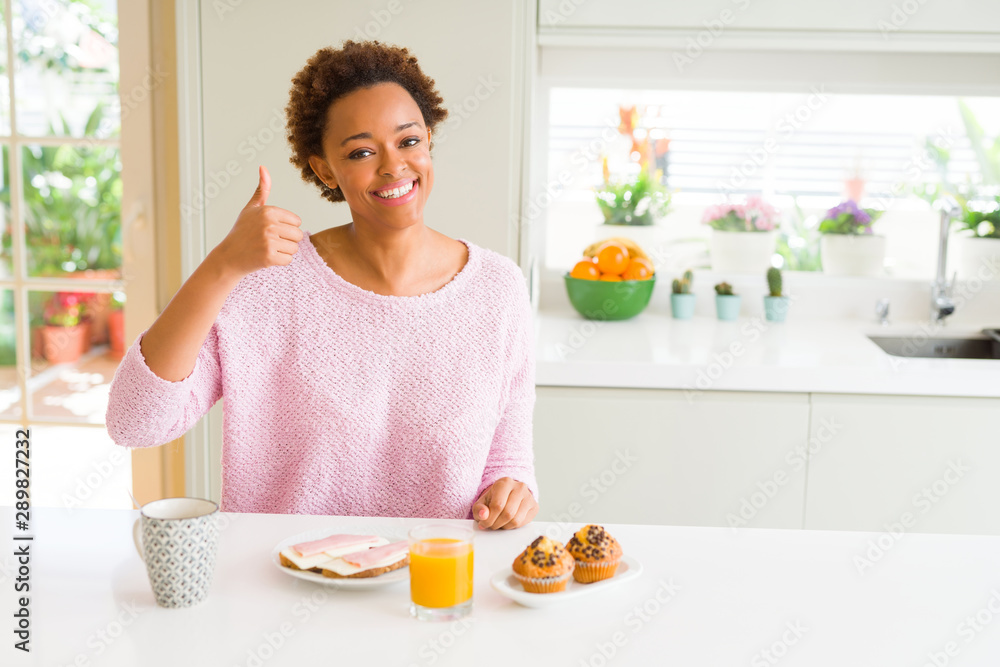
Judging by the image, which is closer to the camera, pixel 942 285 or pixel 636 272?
pixel 636 272

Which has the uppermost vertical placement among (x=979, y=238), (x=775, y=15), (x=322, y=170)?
(x=775, y=15)

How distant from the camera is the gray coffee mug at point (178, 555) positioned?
0.96 m

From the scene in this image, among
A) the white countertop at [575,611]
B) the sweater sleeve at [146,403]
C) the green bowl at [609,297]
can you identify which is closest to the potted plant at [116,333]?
the green bowl at [609,297]

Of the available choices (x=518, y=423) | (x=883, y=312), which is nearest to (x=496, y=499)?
(x=518, y=423)

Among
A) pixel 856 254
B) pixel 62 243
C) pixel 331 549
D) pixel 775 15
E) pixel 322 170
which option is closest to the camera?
pixel 331 549

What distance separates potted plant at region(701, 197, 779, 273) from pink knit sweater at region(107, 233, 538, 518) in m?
1.50

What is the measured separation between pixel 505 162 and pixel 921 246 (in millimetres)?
1425

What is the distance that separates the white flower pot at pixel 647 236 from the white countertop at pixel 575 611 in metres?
1.71

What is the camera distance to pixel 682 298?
2.64m

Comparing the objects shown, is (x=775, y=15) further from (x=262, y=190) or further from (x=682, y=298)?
(x=262, y=190)

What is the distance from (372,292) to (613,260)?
118cm

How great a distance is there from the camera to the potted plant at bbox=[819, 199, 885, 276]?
2.78 metres

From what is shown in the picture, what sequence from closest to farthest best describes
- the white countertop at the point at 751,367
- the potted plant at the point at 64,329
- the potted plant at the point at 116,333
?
the white countertop at the point at 751,367 < the potted plant at the point at 64,329 < the potted plant at the point at 116,333

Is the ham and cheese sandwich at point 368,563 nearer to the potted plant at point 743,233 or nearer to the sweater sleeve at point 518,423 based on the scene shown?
the sweater sleeve at point 518,423
